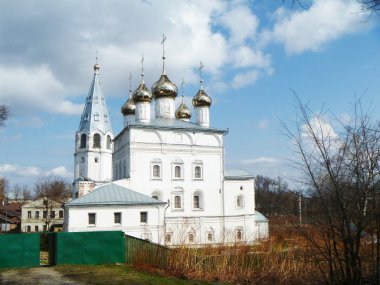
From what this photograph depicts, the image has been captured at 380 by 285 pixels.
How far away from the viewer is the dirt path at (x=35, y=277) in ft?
38.0

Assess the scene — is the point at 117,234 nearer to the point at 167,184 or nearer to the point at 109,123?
the point at 167,184

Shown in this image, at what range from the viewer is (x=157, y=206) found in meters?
24.4

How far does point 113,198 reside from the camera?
23984 mm

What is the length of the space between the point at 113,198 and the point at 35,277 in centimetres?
1164

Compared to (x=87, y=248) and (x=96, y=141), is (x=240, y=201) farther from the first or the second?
(x=87, y=248)

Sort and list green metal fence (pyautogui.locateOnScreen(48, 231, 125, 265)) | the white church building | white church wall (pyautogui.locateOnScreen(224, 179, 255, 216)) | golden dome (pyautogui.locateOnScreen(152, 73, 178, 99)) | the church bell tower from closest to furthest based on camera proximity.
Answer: green metal fence (pyautogui.locateOnScreen(48, 231, 125, 265)) < the white church building < white church wall (pyautogui.locateOnScreen(224, 179, 255, 216)) < golden dome (pyautogui.locateOnScreen(152, 73, 178, 99)) < the church bell tower

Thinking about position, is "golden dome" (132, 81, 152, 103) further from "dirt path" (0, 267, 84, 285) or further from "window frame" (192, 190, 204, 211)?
"dirt path" (0, 267, 84, 285)

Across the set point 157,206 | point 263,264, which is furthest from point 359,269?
point 157,206

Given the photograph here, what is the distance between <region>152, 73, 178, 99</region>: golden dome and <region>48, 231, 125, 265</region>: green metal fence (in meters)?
18.7

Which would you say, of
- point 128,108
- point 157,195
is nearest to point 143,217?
point 157,195

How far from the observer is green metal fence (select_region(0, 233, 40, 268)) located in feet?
46.4

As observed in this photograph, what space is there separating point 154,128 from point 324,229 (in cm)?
2209

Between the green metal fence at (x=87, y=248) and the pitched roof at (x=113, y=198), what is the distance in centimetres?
839

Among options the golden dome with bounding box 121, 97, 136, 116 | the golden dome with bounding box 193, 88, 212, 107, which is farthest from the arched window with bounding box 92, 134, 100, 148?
the golden dome with bounding box 193, 88, 212, 107
